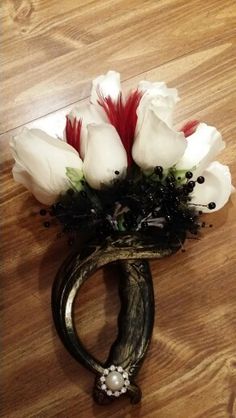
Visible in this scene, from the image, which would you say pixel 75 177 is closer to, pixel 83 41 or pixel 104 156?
pixel 104 156

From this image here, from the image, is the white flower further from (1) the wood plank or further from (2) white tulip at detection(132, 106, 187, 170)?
(1) the wood plank

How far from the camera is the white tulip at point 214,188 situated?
746 millimetres

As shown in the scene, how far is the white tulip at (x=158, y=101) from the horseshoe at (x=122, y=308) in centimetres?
15

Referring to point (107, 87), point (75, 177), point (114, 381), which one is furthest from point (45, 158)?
point (114, 381)

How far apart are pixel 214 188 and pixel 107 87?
200 mm

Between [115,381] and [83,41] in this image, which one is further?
[83,41]

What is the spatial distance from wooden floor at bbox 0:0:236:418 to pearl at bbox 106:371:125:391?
0.06 m

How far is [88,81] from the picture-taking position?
34.9 inches

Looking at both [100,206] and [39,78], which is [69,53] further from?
[100,206]

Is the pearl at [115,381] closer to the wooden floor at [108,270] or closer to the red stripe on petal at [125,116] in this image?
the wooden floor at [108,270]

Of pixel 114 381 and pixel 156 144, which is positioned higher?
pixel 156 144

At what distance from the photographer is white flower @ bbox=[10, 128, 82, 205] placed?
0.68m

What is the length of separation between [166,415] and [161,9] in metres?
0.64

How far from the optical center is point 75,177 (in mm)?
699
